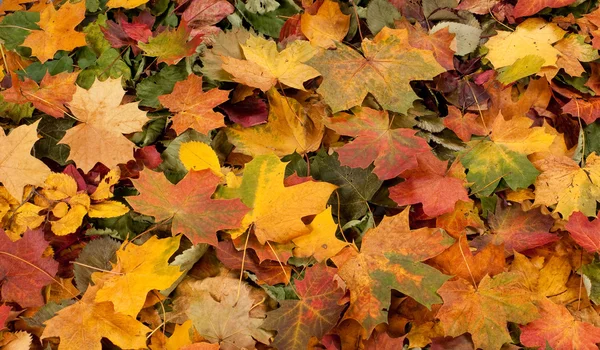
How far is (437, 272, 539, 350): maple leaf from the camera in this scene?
995 millimetres

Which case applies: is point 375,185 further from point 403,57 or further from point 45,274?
point 45,274

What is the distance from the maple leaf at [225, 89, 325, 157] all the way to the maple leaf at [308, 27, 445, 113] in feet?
0.31

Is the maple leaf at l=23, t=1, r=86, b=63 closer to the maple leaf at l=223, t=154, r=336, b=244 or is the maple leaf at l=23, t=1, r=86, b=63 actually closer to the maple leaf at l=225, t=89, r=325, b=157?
A: the maple leaf at l=225, t=89, r=325, b=157

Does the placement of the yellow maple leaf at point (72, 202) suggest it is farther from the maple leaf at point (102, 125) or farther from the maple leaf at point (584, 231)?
the maple leaf at point (584, 231)

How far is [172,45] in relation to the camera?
4.35 feet

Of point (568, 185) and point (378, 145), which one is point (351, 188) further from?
point (568, 185)

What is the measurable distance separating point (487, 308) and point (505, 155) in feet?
1.18

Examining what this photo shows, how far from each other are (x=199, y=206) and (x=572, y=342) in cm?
77

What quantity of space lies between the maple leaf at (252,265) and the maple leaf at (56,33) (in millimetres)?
698

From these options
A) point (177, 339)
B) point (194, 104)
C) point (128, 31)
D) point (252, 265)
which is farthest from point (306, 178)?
point (128, 31)

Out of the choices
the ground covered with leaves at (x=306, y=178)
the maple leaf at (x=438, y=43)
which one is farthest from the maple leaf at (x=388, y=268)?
the maple leaf at (x=438, y=43)

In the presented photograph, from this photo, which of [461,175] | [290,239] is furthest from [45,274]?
[461,175]

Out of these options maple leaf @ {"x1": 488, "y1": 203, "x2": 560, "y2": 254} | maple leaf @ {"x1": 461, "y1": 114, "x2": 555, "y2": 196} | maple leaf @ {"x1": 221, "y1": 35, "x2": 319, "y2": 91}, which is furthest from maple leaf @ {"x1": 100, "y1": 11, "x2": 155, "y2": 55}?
maple leaf @ {"x1": 488, "y1": 203, "x2": 560, "y2": 254}

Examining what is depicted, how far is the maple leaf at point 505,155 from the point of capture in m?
1.16
